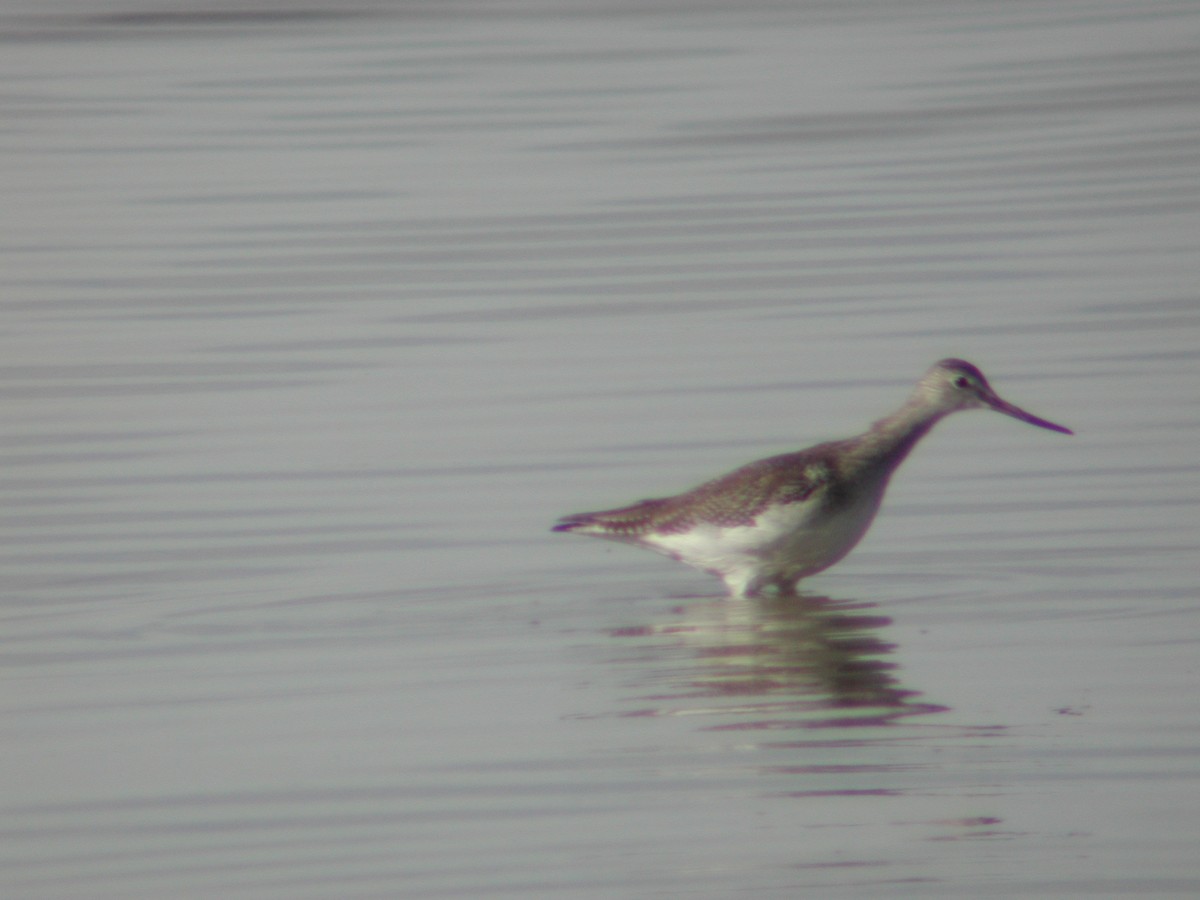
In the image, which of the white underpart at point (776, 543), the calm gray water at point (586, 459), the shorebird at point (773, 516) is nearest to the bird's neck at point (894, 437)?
the shorebird at point (773, 516)

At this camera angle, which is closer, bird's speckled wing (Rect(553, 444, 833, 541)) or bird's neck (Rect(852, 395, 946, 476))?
bird's speckled wing (Rect(553, 444, 833, 541))

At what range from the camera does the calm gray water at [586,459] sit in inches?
245

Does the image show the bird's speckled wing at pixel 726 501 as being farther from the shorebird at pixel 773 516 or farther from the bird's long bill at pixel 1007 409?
the bird's long bill at pixel 1007 409

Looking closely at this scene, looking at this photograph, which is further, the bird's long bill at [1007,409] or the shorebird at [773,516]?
the bird's long bill at [1007,409]

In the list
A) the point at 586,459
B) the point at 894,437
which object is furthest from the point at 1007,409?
the point at 586,459

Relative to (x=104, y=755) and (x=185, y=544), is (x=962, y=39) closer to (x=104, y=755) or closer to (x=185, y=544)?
(x=185, y=544)

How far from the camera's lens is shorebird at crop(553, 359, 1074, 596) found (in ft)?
29.1

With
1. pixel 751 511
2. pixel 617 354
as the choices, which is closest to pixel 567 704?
pixel 751 511

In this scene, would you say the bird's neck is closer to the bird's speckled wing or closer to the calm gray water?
the bird's speckled wing

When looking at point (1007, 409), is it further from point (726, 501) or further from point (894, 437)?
point (726, 501)

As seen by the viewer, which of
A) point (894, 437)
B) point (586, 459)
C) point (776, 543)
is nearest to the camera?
point (776, 543)

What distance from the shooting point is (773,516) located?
8875mm

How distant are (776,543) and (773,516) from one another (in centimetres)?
11

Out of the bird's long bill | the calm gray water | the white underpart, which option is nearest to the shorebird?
the white underpart
